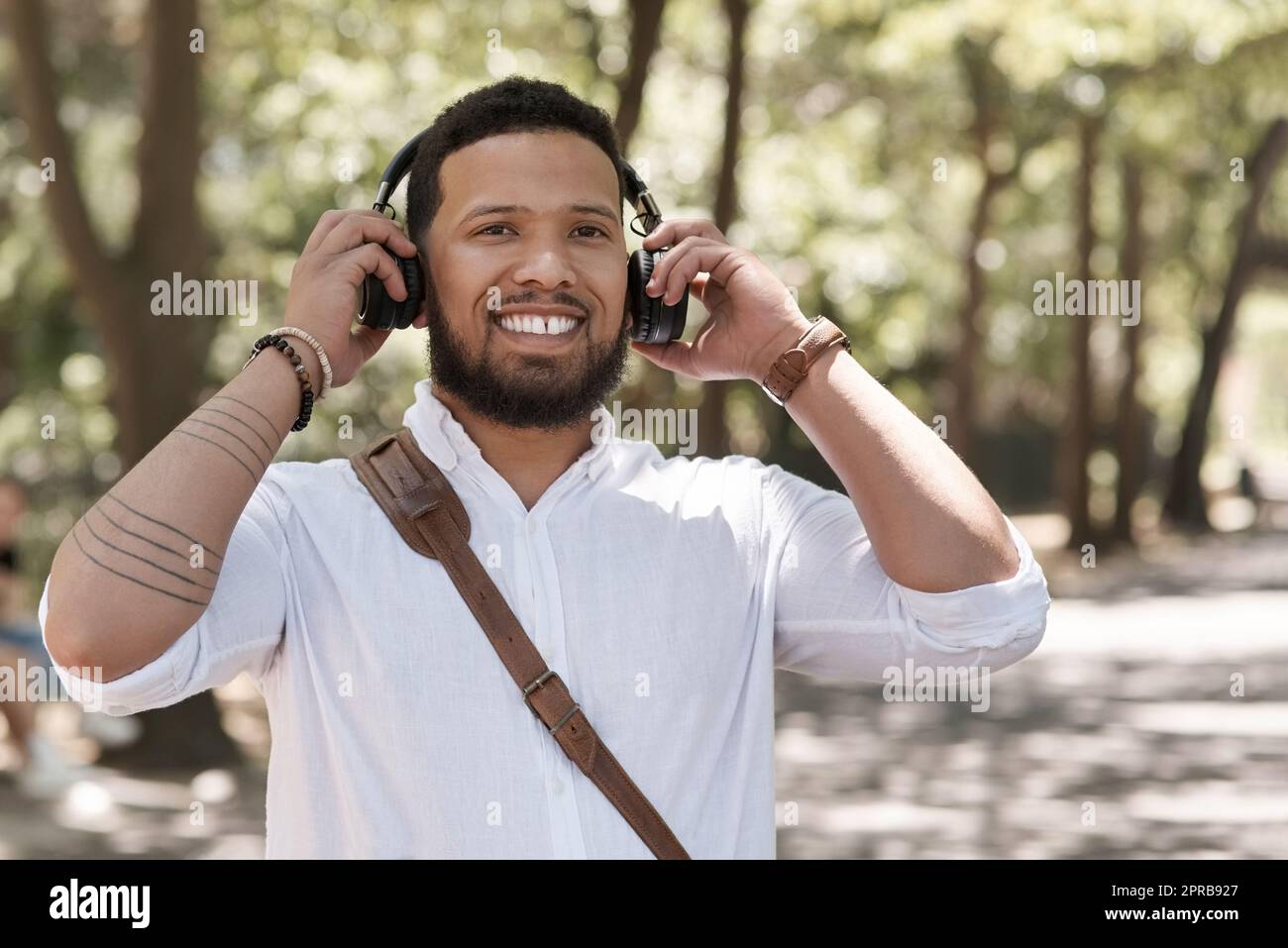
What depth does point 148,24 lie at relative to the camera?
10.3m

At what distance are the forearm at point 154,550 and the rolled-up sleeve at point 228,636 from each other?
32 millimetres

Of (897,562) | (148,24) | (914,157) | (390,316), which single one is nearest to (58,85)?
(148,24)

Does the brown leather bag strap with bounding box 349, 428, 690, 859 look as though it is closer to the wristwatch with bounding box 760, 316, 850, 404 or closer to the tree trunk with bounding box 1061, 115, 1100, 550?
the wristwatch with bounding box 760, 316, 850, 404

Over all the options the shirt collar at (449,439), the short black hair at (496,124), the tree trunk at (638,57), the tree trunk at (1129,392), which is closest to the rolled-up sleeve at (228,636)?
the shirt collar at (449,439)

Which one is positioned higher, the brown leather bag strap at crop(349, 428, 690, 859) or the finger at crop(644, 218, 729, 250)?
the finger at crop(644, 218, 729, 250)

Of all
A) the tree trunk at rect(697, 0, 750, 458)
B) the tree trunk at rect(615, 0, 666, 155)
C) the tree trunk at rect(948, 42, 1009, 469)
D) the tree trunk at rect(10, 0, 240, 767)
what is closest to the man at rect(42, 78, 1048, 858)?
the tree trunk at rect(10, 0, 240, 767)

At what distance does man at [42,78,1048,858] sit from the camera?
2668mm

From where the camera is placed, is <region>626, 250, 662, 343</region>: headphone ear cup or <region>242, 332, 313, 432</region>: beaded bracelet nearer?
<region>242, 332, 313, 432</region>: beaded bracelet

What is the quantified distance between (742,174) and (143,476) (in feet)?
65.1

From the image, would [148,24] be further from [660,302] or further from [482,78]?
[660,302]

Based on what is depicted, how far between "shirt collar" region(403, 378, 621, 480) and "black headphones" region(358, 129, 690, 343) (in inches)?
6.4

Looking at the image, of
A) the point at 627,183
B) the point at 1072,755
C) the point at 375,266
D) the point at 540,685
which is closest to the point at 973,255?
the point at 1072,755

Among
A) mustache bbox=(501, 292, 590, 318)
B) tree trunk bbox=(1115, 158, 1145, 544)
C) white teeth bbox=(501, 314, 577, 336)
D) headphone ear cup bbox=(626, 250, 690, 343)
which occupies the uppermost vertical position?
tree trunk bbox=(1115, 158, 1145, 544)

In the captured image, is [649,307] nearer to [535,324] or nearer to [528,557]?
[535,324]
